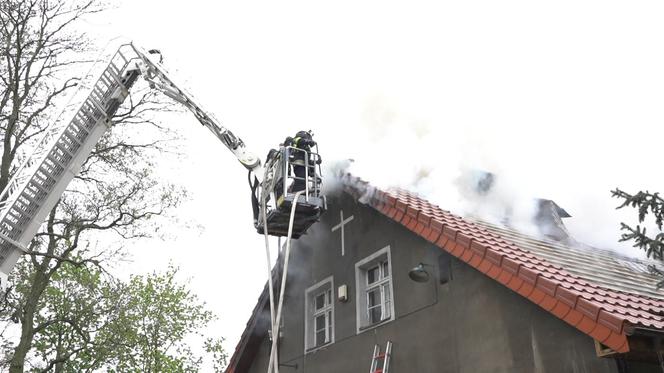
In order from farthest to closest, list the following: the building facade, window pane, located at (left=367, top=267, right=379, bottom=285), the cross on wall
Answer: the cross on wall < window pane, located at (left=367, top=267, right=379, bottom=285) < the building facade

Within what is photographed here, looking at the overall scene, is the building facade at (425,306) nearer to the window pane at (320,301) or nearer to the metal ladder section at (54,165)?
the window pane at (320,301)

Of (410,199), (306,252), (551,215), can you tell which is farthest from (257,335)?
(551,215)

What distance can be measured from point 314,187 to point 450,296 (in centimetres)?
257

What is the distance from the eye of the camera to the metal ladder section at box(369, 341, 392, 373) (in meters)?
9.65

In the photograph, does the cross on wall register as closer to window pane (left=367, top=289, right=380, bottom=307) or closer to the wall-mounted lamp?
window pane (left=367, top=289, right=380, bottom=307)

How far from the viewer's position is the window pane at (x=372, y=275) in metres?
11.3

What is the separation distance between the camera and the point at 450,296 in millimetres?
8977


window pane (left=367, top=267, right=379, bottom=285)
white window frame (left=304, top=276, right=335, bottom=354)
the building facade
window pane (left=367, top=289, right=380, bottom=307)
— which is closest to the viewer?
the building facade

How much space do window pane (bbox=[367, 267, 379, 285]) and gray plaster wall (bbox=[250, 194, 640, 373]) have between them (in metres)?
0.31

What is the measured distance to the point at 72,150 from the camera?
344 inches

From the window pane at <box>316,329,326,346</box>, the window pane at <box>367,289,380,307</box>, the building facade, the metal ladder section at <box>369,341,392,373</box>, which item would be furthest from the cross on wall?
the metal ladder section at <box>369,341,392,373</box>

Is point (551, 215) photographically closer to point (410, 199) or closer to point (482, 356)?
point (410, 199)

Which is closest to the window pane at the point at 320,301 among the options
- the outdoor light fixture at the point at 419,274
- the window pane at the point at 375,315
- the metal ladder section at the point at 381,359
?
the window pane at the point at 375,315

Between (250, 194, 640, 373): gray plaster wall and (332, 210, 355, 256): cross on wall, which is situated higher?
(332, 210, 355, 256): cross on wall
